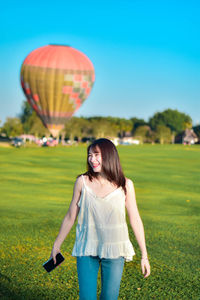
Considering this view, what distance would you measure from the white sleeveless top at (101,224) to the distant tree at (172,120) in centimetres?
18537

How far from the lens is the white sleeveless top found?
13.8 ft

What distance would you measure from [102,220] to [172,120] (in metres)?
187

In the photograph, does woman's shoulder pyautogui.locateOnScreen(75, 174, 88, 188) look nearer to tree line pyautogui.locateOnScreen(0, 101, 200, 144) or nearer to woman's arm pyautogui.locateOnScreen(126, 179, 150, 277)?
woman's arm pyautogui.locateOnScreen(126, 179, 150, 277)

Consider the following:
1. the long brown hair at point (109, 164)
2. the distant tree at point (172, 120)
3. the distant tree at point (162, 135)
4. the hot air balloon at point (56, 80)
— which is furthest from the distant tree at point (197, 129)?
the long brown hair at point (109, 164)

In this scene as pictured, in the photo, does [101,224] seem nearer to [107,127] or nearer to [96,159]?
[96,159]

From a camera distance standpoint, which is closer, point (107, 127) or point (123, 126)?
point (107, 127)

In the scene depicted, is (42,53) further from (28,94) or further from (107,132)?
(107,132)

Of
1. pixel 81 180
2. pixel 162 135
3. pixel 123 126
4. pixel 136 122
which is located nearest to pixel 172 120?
pixel 136 122

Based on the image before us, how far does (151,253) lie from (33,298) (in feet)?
10.2

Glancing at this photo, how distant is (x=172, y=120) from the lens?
188625 mm

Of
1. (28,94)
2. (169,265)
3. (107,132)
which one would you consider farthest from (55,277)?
(107,132)

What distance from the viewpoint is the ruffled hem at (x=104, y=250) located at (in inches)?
164

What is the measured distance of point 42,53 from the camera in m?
58.8

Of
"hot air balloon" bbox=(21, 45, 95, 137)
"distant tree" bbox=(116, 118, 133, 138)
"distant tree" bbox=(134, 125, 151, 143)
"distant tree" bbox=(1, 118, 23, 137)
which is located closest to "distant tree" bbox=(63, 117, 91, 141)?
"distant tree" bbox=(1, 118, 23, 137)
